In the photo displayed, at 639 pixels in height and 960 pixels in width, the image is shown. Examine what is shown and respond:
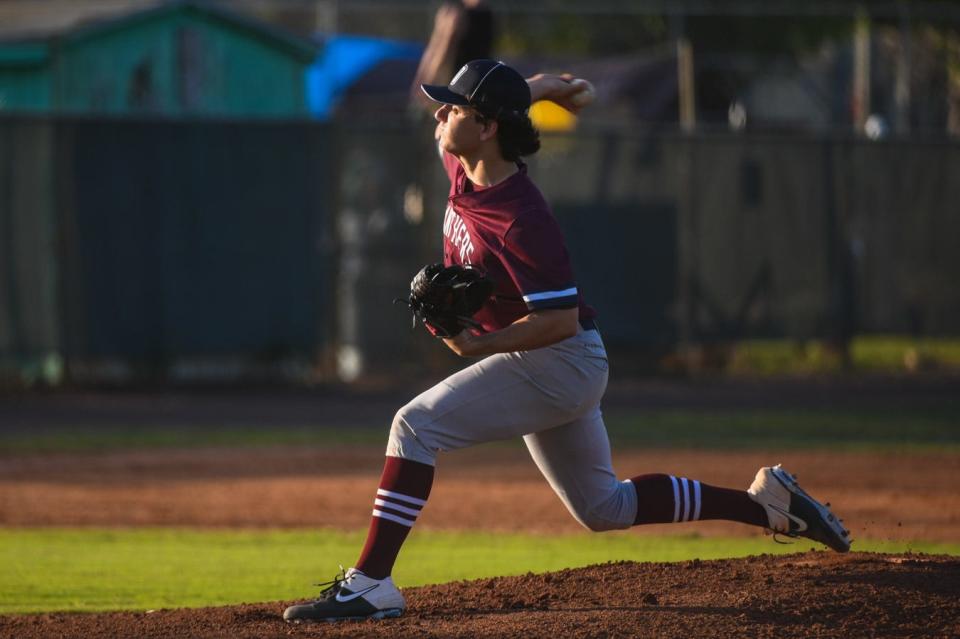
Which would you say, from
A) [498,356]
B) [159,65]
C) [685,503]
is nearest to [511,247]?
[498,356]

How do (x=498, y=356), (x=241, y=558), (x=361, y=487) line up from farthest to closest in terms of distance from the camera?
(x=361, y=487), (x=241, y=558), (x=498, y=356)

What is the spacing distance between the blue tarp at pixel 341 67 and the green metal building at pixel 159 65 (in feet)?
10.6

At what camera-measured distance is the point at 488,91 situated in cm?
551

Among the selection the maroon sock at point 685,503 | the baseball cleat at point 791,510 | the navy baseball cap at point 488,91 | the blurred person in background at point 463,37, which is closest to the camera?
the navy baseball cap at point 488,91

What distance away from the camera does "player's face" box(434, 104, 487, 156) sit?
5516 mm

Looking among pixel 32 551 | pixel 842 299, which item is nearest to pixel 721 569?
pixel 32 551

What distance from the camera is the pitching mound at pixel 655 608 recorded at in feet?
16.8

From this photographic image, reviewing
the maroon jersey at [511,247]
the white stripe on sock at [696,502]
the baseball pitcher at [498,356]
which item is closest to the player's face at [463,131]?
the baseball pitcher at [498,356]

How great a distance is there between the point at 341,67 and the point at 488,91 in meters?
17.5

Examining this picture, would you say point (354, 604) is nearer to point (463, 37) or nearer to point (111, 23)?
point (463, 37)

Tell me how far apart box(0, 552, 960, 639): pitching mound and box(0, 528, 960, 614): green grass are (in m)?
1.01

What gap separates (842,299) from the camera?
57.4 feet

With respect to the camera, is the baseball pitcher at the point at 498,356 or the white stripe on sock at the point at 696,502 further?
the white stripe on sock at the point at 696,502

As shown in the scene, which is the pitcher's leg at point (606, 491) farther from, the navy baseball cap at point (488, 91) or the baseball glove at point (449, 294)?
the navy baseball cap at point (488, 91)
